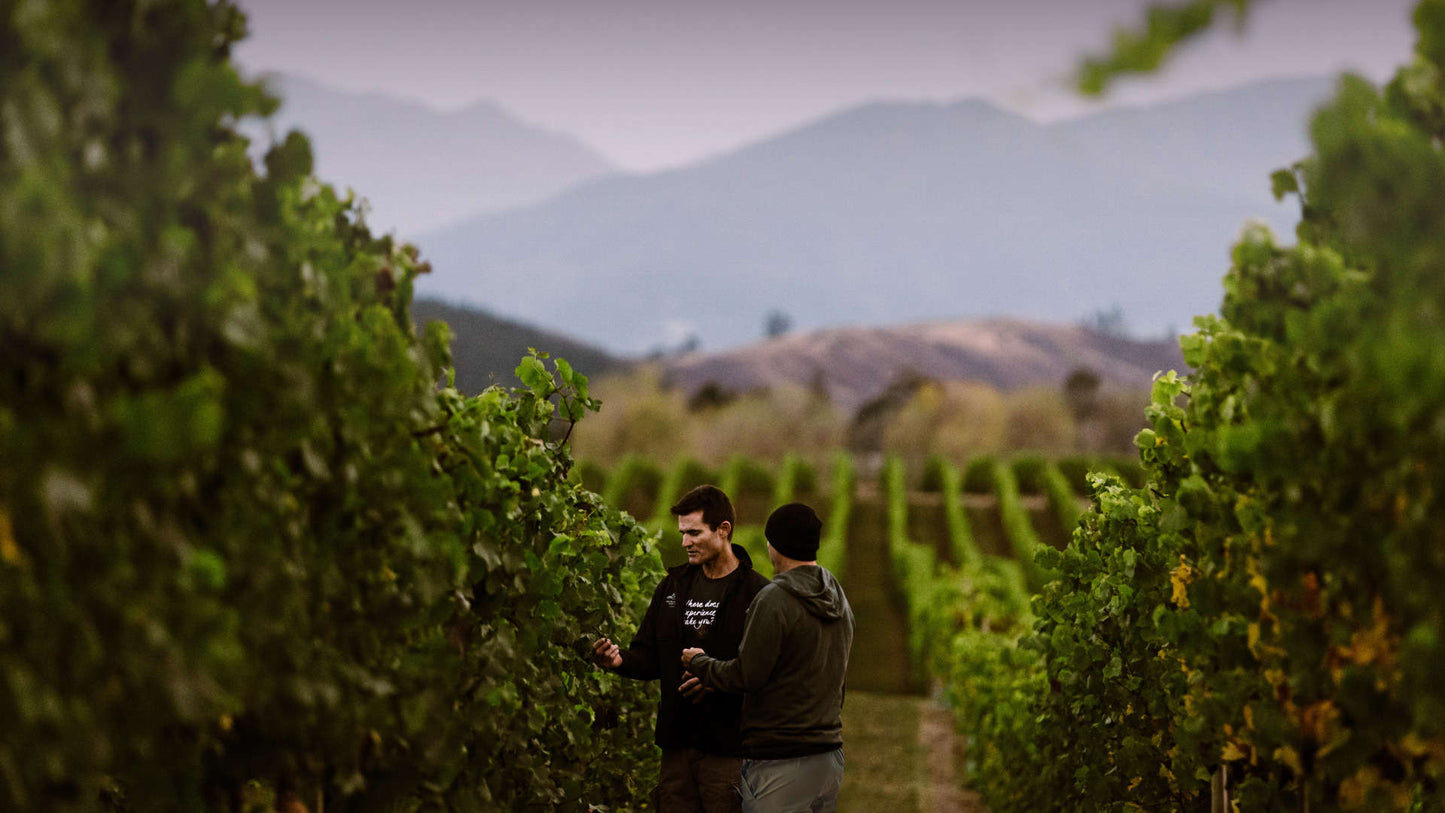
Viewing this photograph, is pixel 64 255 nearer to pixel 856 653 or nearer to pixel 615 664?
pixel 615 664

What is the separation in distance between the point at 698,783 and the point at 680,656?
45 centimetres

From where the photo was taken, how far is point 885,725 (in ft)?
52.9

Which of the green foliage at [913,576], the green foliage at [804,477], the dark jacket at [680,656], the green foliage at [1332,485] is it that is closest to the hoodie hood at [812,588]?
the dark jacket at [680,656]

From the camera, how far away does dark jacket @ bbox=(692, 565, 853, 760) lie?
12.6 feet

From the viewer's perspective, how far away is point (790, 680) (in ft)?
12.8

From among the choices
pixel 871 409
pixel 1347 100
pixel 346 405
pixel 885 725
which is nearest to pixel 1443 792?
pixel 1347 100

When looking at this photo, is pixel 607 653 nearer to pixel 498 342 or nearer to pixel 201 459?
pixel 201 459

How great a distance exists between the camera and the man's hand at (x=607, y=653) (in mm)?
4309

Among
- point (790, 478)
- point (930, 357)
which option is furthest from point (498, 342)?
point (930, 357)

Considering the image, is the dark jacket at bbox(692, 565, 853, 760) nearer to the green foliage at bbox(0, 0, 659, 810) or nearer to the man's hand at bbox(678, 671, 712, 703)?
the man's hand at bbox(678, 671, 712, 703)

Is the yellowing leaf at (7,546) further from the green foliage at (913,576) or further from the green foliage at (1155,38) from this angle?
the green foliage at (913,576)

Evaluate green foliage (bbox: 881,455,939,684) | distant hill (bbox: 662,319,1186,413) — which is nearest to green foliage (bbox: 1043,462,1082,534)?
green foliage (bbox: 881,455,939,684)

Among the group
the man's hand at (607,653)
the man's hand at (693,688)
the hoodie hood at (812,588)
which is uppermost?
the hoodie hood at (812,588)

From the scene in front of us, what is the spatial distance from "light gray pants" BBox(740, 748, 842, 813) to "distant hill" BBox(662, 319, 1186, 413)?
15355 cm
